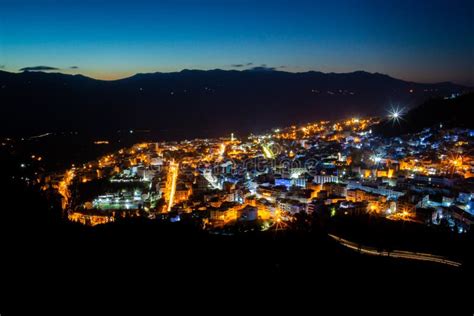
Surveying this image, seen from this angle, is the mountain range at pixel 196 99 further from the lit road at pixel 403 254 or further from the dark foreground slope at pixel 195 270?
the lit road at pixel 403 254

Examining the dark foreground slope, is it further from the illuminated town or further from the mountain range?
the mountain range

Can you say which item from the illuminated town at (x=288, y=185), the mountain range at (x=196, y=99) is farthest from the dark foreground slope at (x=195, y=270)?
the mountain range at (x=196, y=99)

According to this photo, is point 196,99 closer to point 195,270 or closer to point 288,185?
point 288,185

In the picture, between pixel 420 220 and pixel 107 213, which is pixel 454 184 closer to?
pixel 420 220

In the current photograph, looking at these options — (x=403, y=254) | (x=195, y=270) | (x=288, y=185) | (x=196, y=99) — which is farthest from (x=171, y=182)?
(x=196, y=99)

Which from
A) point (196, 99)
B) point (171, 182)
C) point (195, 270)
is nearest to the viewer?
point (195, 270)

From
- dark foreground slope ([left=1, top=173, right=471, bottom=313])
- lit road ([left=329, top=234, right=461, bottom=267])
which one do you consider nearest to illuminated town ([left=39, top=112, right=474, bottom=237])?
dark foreground slope ([left=1, top=173, right=471, bottom=313])
